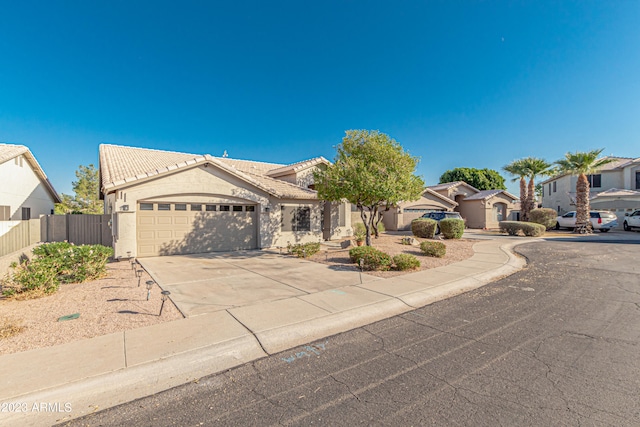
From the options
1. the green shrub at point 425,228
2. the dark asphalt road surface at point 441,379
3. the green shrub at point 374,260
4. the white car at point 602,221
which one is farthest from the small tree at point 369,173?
the white car at point 602,221

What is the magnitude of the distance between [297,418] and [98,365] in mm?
2781

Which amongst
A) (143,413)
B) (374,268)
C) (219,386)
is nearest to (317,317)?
(219,386)

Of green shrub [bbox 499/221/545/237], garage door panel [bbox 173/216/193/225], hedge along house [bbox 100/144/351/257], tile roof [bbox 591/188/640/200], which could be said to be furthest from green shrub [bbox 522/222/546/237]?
garage door panel [bbox 173/216/193/225]

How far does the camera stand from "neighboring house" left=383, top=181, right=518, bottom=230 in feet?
87.7

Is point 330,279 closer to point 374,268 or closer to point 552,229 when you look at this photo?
A: point 374,268

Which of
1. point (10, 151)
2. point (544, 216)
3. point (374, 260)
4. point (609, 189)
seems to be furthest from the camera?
point (609, 189)

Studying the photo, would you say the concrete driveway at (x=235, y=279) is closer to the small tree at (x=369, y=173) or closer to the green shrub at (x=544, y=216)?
A: the small tree at (x=369, y=173)

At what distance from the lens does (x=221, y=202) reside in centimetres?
1462

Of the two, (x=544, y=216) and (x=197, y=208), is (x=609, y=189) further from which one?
(x=197, y=208)

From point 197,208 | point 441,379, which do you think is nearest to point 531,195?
point 197,208

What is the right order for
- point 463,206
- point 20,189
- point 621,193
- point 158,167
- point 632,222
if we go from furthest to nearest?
point 463,206
point 621,193
point 632,222
point 20,189
point 158,167

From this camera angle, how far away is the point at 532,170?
27.7 meters

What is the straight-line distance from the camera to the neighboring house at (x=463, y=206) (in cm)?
2674

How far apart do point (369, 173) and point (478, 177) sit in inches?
1862
